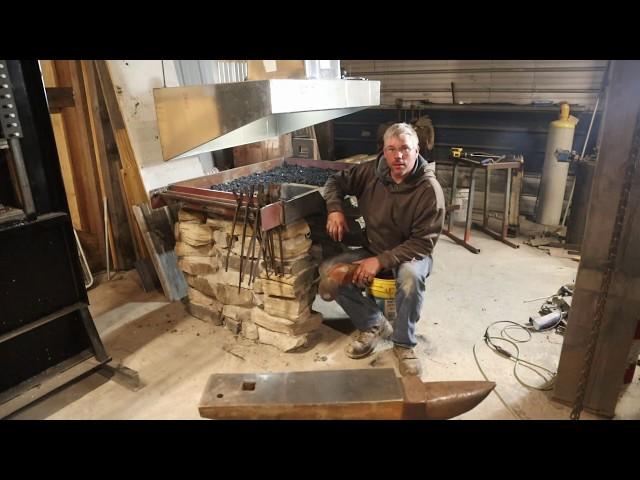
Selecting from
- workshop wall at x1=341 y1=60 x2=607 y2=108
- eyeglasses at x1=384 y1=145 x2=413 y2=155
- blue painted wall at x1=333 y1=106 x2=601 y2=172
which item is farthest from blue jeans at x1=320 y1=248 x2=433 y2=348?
workshop wall at x1=341 y1=60 x2=607 y2=108

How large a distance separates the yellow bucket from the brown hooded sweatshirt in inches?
4.8

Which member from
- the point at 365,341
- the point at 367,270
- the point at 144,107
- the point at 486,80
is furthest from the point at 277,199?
the point at 486,80

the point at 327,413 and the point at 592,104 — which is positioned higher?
the point at 592,104

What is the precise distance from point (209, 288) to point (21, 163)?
1528 millimetres

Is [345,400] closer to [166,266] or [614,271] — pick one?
[614,271]

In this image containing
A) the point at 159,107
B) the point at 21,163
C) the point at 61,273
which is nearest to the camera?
the point at 21,163

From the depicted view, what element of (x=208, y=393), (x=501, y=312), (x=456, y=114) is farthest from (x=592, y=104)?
(x=208, y=393)

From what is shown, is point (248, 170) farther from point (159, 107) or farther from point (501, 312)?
point (501, 312)

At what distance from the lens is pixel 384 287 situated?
2.78 metres

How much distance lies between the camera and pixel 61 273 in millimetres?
2695

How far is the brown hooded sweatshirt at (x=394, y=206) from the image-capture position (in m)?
2.69

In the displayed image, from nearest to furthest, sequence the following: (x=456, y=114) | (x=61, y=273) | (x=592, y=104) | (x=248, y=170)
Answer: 1. (x=61, y=273)
2. (x=248, y=170)
3. (x=592, y=104)
4. (x=456, y=114)

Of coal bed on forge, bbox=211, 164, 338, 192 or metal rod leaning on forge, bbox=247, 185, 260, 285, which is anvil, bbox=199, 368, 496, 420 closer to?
metal rod leaning on forge, bbox=247, 185, 260, 285

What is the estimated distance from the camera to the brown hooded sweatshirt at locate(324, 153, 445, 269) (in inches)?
106
